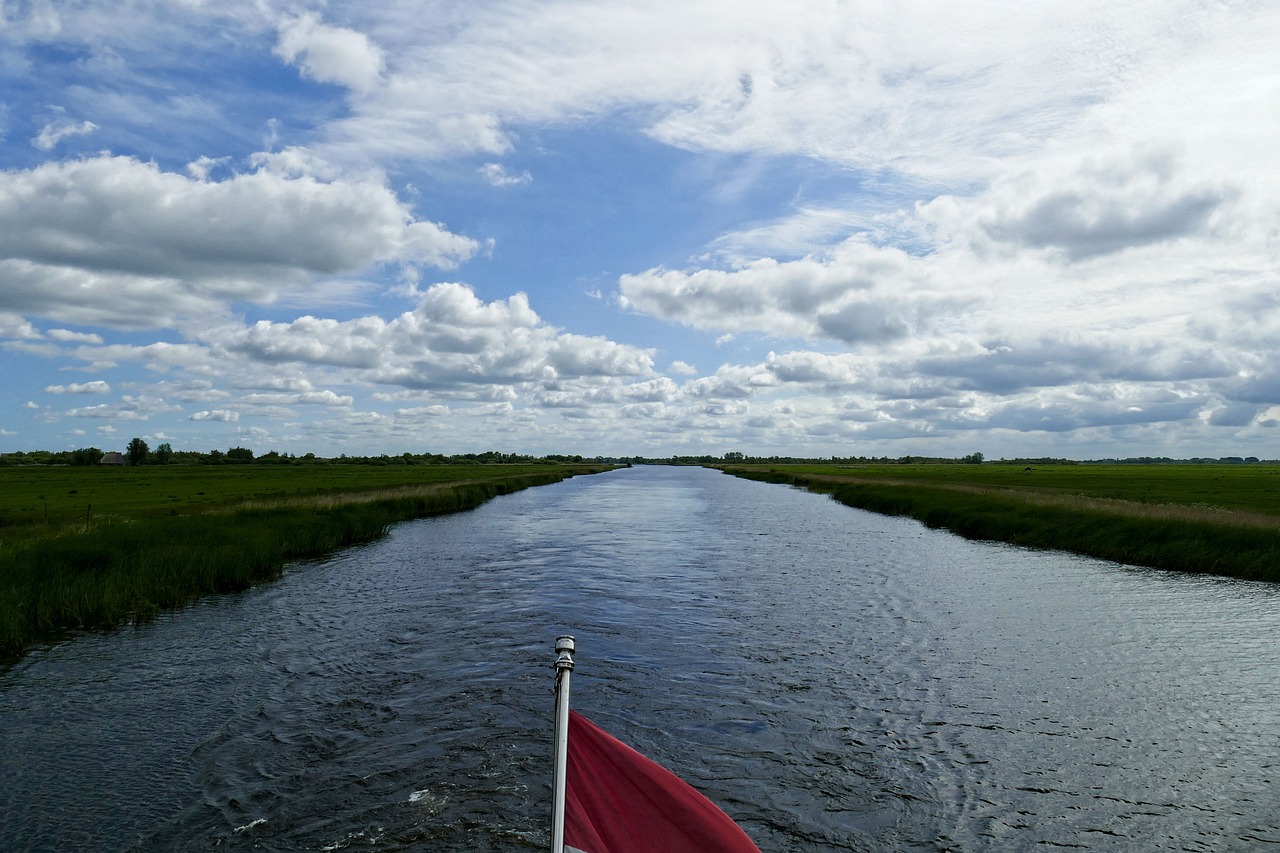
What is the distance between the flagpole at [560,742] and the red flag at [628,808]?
86 millimetres

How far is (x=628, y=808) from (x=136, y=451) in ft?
663

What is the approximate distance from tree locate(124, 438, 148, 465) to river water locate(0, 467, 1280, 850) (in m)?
174

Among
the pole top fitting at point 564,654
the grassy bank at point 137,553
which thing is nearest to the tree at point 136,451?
the grassy bank at point 137,553

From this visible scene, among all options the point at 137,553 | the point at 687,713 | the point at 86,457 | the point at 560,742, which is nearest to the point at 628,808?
the point at 560,742

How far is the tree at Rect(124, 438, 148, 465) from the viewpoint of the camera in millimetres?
170625

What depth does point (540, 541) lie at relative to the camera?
138ft

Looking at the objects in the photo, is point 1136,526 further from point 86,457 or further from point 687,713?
point 86,457

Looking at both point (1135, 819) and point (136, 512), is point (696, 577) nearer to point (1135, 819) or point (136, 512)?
point (1135, 819)

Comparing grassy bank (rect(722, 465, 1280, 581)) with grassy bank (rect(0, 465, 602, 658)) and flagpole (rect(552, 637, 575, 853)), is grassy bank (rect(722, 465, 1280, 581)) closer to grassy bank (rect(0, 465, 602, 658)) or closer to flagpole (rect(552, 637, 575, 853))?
flagpole (rect(552, 637, 575, 853))

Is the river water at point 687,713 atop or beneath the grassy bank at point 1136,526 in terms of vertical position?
beneath

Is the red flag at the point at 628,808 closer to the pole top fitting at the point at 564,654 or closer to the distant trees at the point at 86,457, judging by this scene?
the pole top fitting at the point at 564,654

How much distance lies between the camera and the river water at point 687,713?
10.1m

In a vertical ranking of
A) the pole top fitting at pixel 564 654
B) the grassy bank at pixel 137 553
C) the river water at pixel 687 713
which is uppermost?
Answer: the pole top fitting at pixel 564 654

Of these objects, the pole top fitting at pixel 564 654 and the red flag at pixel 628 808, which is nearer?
the red flag at pixel 628 808
